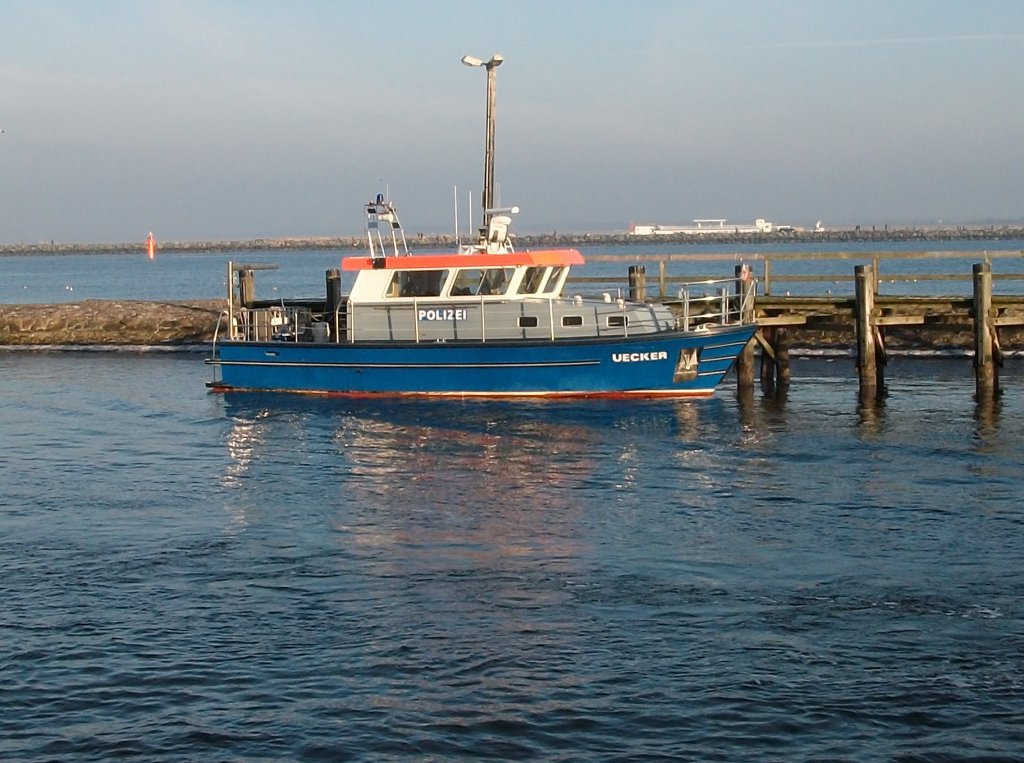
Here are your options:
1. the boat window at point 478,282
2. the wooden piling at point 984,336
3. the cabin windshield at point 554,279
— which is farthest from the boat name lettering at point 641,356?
Answer: the wooden piling at point 984,336

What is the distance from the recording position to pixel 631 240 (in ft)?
531

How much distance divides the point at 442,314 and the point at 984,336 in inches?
350

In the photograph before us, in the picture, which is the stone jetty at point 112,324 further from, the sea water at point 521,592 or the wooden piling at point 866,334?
the wooden piling at point 866,334

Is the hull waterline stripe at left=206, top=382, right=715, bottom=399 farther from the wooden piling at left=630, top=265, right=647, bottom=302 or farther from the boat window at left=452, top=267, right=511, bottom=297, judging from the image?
the wooden piling at left=630, top=265, right=647, bottom=302

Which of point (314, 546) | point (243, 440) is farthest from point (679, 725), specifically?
point (243, 440)

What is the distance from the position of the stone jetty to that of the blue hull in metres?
10.3

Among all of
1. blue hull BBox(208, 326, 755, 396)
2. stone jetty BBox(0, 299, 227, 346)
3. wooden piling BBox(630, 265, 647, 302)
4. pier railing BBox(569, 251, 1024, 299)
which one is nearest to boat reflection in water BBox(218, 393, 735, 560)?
Result: blue hull BBox(208, 326, 755, 396)

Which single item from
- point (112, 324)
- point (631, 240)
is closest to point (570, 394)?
point (112, 324)

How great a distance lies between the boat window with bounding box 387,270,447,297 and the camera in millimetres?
23062

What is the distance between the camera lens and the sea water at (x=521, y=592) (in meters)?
8.55

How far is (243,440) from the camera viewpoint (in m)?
19.9

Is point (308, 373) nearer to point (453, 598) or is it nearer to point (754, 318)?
point (754, 318)

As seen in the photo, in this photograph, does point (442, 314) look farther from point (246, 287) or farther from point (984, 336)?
point (984, 336)

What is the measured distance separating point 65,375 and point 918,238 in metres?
128
